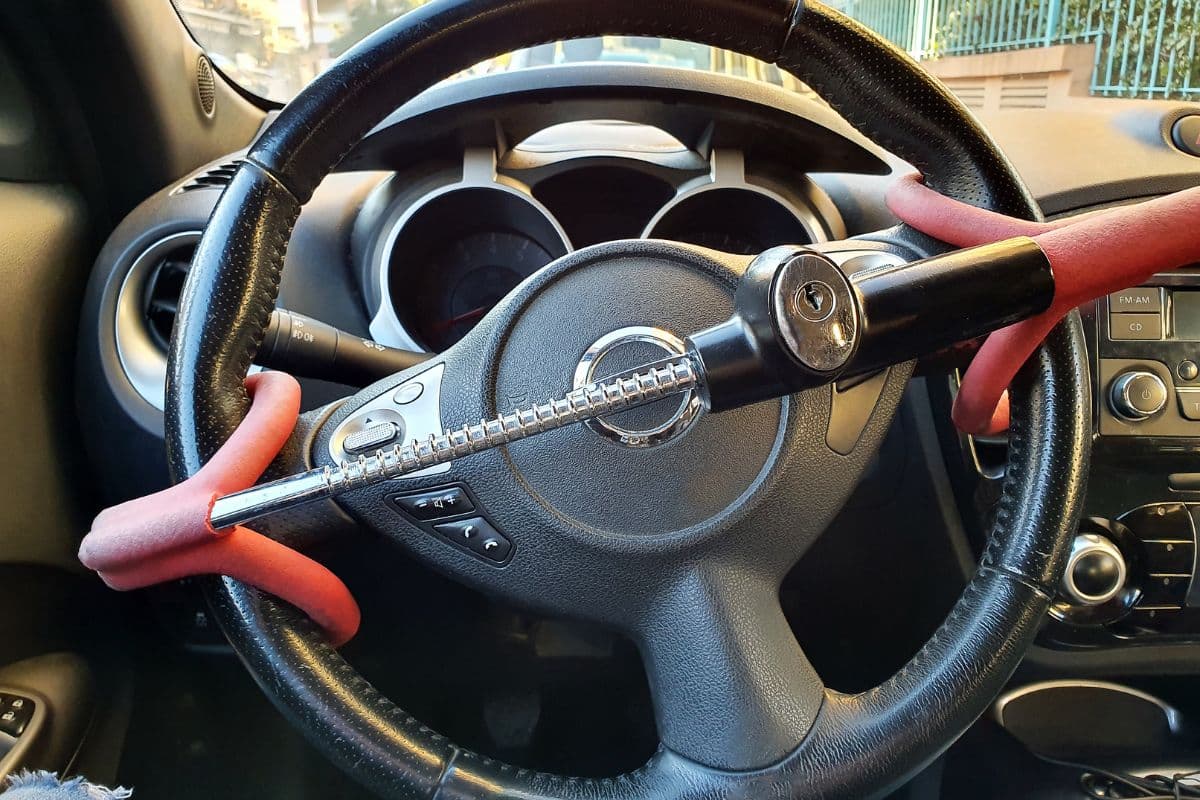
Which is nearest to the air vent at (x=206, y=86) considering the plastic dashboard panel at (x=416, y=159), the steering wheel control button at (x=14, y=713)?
the plastic dashboard panel at (x=416, y=159)

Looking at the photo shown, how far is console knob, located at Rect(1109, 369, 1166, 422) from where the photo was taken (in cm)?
92

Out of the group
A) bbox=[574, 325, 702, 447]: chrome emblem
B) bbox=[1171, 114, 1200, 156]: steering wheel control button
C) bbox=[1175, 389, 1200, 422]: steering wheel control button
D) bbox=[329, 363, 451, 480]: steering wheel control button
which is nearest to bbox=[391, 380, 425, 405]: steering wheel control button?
bbox=[329, 363, 451, 480]: steering wheel control button

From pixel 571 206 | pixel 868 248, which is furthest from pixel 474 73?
pixel 868 248

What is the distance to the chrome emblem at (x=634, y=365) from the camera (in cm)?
61

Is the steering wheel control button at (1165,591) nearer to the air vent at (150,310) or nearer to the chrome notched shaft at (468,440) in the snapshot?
the chrome notched shaft at (468,440)

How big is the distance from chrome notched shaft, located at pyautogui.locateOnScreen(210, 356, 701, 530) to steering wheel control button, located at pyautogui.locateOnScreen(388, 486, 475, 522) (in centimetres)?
11

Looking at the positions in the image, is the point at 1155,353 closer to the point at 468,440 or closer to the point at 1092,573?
the point at 1092,573

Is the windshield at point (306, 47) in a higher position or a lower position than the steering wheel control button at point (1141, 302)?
higher

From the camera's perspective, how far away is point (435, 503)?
2.07ft

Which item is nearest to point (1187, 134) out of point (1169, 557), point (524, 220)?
point (1169, 557)

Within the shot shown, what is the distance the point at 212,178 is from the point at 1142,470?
110cm

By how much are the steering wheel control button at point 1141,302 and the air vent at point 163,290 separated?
1.00 m

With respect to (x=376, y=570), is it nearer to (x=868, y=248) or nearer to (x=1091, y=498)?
(x=868, y=248)

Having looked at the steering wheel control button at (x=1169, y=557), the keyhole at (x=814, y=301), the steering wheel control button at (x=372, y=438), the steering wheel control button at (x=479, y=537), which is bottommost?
the steering wheel control button at (x=1169, y=557)
